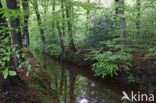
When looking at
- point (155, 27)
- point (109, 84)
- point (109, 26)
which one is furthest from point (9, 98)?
point (109, 26)

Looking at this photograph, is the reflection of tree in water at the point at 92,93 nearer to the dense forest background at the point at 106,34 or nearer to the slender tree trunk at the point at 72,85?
the slender tree trunk at the point at 72,85

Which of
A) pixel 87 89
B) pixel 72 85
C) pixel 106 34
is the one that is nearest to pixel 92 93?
pixel 87 89

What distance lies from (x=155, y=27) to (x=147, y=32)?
697 mm

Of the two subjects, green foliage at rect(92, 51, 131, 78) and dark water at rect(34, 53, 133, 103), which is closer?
dark water at rect(34, 53, 133, 103)

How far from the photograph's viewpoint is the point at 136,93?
6652 millimetres

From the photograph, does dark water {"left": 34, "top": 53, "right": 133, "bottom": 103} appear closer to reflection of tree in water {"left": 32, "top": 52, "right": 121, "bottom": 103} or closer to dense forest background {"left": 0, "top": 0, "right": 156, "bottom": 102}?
reflection of tree in water {"left": 32, "top": 52, "right": 121, "bottom": 103}

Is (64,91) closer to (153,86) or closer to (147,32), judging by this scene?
(153,86)

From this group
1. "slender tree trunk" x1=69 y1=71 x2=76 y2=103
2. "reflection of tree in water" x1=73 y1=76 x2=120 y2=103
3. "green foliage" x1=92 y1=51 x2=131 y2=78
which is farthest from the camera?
"green foliage" x1=92 y1=51 x2=131 y2=78

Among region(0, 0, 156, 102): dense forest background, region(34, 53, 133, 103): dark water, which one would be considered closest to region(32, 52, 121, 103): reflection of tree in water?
region(34, 53, 133, 103): dark water

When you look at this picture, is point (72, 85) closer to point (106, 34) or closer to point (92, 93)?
point (92, 93)

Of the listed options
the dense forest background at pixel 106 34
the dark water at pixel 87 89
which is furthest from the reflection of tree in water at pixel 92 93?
the dense forest background at pixel 106 34

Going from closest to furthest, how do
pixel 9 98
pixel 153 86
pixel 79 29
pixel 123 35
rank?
pixel 9 98, pixel 153 86, pixel 123 35, pixel 79 29

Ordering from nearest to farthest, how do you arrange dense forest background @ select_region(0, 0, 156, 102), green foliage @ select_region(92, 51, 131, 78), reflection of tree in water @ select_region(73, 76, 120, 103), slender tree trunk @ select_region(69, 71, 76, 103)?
1. dense forest background @ select_region(0, 0, 156, 102)
2. reflection of tree in water @ select_region(73, 76, 120, 103)
3. slender tree trunk @ select_region(69, 71, 76, 103)
4. green foliage @ select_region(92, 51, 131, 78)

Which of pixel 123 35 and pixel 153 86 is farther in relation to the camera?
pixel 123 35
